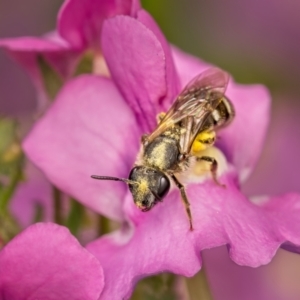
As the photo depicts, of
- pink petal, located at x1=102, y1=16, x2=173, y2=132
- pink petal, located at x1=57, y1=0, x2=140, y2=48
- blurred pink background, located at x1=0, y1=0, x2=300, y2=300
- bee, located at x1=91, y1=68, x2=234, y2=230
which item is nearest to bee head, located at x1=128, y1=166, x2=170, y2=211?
bee, located at x1=91, y1=68, x2=234, y2=230

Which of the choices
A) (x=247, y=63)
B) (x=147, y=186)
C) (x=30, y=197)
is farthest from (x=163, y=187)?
(x=247, y=63)

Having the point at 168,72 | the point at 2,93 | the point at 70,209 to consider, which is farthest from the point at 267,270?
the point at 2,93

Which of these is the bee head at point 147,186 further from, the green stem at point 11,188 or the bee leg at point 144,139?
the green stem at point 11,188

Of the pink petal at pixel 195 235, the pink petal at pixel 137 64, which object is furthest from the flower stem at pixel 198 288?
the pink petal at pixel 137 64

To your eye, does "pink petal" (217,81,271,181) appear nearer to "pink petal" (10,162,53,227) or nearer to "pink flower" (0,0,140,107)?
"pink flower" (0,0,140,107)

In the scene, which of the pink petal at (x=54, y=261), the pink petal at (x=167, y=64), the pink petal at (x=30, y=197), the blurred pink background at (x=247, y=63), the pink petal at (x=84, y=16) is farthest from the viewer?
the blurred pink background at (x=247, y=63)
